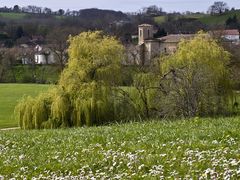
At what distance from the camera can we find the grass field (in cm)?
741

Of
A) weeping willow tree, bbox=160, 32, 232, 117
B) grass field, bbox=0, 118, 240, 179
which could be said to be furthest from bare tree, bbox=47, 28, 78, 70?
grass field, bbox=0, 118, 240, 179

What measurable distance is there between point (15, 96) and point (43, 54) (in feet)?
168

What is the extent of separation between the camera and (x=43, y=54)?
396ft

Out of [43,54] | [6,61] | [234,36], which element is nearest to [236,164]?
[6,61]

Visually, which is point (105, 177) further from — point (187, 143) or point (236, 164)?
point (187, 143)

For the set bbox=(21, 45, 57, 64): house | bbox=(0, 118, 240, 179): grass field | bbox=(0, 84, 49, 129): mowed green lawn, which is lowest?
bbox=(0, 84, 49, 129): mowed green lawn

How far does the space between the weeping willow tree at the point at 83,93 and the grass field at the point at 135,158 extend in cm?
1733

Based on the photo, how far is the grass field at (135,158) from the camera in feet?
24.3

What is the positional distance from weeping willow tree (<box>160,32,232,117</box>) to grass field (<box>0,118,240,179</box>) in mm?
14430

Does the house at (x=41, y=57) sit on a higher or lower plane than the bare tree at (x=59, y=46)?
lower

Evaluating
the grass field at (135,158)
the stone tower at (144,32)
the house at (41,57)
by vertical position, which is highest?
the stone tower at (144,32)

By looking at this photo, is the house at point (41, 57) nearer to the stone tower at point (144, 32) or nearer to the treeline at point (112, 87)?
the stone tower at point (144, 32)

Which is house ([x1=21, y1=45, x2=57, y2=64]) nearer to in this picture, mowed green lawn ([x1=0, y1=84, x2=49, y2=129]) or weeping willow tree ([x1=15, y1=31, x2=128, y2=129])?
mowed green lawn ([x1=0, y1=84, x2=49, y2=129])

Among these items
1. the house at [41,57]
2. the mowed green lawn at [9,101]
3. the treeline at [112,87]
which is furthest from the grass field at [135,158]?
the house at [41,57]
